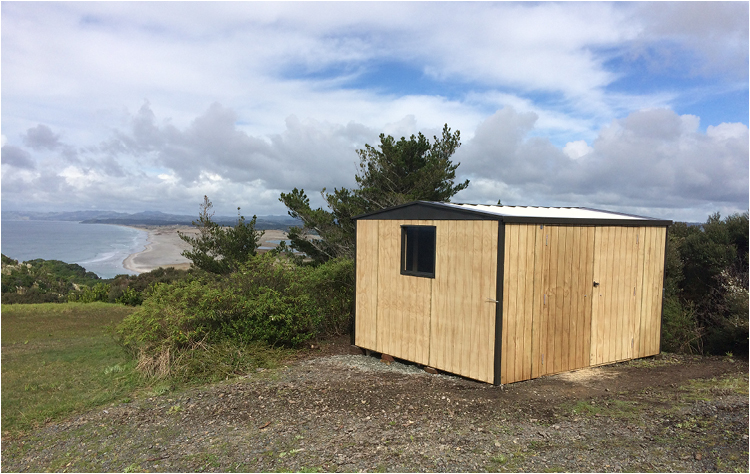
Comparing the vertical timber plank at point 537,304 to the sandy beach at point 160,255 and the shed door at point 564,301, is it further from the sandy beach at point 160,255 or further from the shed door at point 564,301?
Answer: the sandy beach at point 160,255

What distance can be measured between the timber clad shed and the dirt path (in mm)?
432

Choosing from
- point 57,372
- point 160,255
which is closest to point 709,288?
point 57,372

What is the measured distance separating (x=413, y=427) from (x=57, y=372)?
21.9 ft

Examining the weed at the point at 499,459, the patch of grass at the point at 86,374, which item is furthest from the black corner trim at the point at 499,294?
the patch of grass at the point at 86,374

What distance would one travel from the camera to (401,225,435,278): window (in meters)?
7.06

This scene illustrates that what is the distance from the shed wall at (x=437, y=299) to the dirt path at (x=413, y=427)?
384 mm

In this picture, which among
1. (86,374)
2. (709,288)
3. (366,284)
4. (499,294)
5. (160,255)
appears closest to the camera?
(499,294)

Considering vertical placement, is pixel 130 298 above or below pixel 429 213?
below

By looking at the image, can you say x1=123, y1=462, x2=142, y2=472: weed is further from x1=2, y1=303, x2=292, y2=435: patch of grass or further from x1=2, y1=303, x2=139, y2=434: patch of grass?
x1=2, y1=303, x2=139, y2=434: patch of grass

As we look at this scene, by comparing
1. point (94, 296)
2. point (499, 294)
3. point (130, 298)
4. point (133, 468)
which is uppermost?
point (499, 294)

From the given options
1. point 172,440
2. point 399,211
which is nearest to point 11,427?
point 172,440

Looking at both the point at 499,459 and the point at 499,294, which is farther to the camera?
the point at 499,294

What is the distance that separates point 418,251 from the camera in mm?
7277

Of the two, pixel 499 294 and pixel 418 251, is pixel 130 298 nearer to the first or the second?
pixel 418 251
